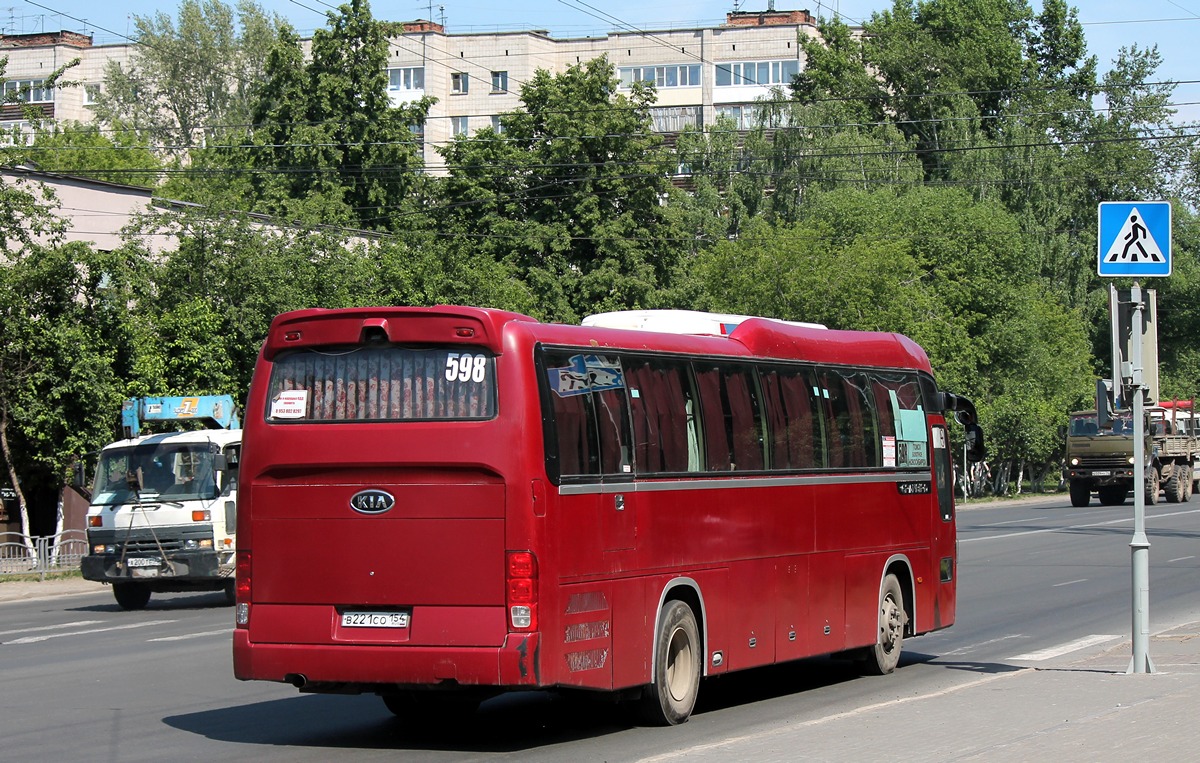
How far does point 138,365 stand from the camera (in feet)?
102

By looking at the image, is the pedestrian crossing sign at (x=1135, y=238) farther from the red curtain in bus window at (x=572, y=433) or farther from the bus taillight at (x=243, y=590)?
the bus taillight at (x=243, y=590)

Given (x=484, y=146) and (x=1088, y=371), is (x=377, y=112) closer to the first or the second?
(x=484, y=146)

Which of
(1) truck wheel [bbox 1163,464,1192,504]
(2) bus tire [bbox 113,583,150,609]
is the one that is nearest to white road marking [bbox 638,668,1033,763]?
(2) bus tire [bbox 113,583,150,609]

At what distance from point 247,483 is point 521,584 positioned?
210cm

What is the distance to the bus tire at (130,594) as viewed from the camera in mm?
22500

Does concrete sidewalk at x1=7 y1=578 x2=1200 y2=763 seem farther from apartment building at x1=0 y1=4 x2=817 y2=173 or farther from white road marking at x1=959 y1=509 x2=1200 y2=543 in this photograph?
apartment building at x1=0 y1=4 x2=817 y2=173

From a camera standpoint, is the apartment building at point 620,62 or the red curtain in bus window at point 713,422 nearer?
the red curtain in bus window at point 713,422

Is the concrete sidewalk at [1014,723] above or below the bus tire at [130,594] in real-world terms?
above

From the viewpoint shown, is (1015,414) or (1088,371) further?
(1088,371)

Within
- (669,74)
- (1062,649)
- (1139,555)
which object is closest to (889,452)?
(1139,555)

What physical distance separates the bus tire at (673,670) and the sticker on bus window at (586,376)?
5.44 feet

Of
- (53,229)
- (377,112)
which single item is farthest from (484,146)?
(53,229)

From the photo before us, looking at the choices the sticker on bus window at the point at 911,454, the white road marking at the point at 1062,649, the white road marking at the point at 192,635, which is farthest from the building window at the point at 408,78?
the sticker on bus window at the point at 911,454

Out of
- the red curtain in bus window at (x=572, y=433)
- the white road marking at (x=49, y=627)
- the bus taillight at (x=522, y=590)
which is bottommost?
the white road marking at (x=49, y=627)
